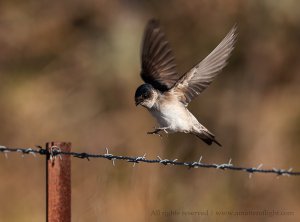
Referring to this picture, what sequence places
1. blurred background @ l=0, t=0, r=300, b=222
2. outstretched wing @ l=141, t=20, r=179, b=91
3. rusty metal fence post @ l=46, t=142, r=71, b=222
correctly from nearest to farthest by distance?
rusty metal fence post @ l=46, t=142, r=71, b=222
outstretched wing @ l=141, t=20, r=179, b=91
blurred background @ l=0, t=0, r=300, b=222

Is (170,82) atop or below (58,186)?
atop

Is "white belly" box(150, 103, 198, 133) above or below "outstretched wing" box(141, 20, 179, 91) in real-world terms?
below

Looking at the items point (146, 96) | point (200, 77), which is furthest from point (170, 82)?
point (146, 96)

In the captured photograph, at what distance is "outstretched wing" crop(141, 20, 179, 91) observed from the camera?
537cm

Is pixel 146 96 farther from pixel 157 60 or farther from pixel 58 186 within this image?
pixel 58 186

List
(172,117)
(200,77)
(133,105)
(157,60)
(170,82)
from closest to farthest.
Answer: (172,117)
(157,60)
(200,77)
(170,82)
(133,105)

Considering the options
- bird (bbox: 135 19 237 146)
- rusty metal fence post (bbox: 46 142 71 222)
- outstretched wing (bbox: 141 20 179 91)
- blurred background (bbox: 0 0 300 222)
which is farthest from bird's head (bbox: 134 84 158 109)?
blurred background (bbox: 0 0 300 222)

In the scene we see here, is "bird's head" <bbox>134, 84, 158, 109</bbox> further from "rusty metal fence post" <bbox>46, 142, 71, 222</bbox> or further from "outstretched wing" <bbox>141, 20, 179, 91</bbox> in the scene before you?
"rusty metal fence post" <bbox>46, 142, 71, 222</bbox>

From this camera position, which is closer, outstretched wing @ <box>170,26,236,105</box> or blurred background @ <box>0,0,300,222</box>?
outstretched wing @ <box>170,26,236,105</box>

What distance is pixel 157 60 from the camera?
5727 millimetres

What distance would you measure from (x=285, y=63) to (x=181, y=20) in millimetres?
1537

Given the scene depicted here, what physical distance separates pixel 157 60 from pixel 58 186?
6.23 feet

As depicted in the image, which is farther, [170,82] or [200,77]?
[170,82]

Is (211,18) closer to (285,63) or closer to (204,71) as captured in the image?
(285,63)
